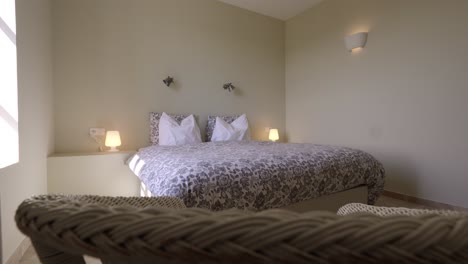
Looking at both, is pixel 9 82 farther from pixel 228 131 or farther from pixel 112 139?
pixel 228 131

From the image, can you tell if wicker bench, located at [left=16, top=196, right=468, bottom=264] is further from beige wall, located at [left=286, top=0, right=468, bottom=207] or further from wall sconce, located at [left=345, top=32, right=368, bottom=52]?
wall sconce, located at [left=345, top=32, right=368, bottom=52]

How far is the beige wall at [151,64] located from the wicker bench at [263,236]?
9.97 feet

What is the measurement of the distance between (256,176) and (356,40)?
2.65m

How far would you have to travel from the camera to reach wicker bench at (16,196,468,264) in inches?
8.7

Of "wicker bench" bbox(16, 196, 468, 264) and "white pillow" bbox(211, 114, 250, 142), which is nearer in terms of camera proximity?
"wicker bench" bbox(16, 196, 468, 264)

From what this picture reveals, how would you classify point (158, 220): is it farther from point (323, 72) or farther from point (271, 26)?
point (271, 26)

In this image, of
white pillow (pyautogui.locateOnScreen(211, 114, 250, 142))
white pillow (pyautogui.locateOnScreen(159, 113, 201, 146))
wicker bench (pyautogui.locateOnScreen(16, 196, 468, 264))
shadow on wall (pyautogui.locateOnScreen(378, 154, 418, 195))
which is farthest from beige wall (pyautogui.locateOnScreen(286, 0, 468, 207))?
wicker bench (pyautogui.locateOnScreen(16, 196, 468, 264))

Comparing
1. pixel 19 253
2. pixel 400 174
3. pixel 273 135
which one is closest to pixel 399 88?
pixel 400 174

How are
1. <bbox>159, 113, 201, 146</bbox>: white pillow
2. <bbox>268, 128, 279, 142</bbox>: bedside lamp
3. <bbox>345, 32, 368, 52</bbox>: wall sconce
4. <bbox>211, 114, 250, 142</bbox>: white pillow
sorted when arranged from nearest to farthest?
<bbox>159, 113, 201, 146</bbox>: white pillow
<bbox>345, 32, 368, 52</bbox>: wall sconce
<bbox>211, 114, 250, 142</bbox>: white pillow
<bbox>268, 128, 279, 142</bbox>: bedside lamp

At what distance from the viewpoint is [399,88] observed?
8.96 ft

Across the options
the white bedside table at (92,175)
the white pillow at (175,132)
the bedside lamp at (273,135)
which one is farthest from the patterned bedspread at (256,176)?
the bedside lamp at (273,135)

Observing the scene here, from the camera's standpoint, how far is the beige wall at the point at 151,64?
2740mm

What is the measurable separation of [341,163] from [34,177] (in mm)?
2609

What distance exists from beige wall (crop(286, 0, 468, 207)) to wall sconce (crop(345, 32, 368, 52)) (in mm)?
85
